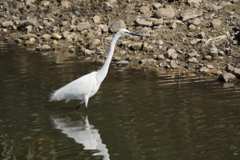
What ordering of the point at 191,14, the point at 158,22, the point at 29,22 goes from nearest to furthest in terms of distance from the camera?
the point at 158,22 → the point at 191,14 → the point at 29,22

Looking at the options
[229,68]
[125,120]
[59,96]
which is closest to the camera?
[125,120]

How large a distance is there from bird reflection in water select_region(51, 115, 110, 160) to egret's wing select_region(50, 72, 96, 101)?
2.17 feet

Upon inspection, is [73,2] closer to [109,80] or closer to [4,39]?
[4,39]

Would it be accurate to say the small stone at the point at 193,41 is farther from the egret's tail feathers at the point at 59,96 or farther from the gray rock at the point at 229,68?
the egret's tail feathers at the point at 59,96

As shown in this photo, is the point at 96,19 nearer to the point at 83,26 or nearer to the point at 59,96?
the point at 83,26

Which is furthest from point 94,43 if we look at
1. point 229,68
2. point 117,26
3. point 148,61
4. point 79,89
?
point 79,89

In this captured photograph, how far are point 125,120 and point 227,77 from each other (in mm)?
4151

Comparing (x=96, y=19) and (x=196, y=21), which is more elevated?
(x=96, y=19)

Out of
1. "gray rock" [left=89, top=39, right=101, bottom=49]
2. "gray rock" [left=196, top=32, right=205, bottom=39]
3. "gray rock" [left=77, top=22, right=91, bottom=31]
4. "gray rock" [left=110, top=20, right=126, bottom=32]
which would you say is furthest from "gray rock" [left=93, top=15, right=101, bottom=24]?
"gray rock" [left=196, top=32, right=205, bottom=39]

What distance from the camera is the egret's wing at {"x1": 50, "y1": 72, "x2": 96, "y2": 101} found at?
26.8 feet

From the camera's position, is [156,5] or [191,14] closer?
[191,14]

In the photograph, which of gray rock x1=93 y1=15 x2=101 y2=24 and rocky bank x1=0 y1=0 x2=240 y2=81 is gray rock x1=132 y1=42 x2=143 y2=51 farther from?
gray rock x1=93 y1=15 x2=101 y2=24

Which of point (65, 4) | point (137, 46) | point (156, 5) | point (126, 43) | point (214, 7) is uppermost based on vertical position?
point (65, 4)

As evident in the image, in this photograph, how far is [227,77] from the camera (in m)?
10.3
